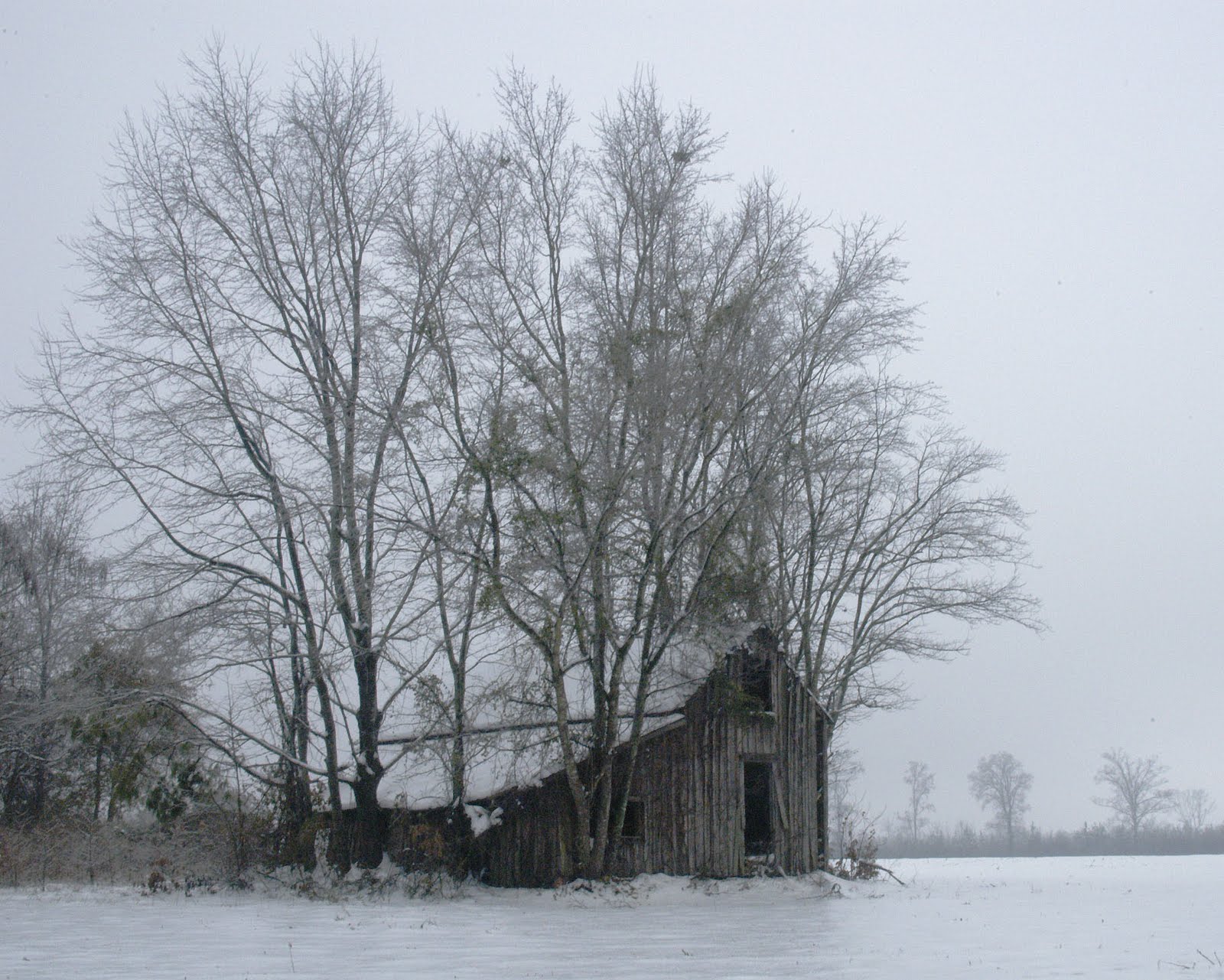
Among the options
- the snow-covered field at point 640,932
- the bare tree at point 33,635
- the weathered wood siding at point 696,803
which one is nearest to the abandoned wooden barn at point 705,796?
the weathered wood siding at point 696,803

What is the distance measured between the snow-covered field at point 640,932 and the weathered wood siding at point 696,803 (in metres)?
0.67

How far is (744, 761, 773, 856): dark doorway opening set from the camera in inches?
894

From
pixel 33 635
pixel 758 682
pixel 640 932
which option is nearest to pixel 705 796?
pixel 758 682

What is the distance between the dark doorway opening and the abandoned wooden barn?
11 centimetres

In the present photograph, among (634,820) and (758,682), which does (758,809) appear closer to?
(758,682)

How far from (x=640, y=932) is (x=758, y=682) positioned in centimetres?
883

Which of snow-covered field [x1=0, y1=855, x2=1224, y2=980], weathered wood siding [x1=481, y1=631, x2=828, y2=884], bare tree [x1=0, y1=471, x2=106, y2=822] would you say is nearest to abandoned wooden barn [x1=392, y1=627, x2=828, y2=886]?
weathered wood siding [x1=481, y1=631, x2=828, y2=884]

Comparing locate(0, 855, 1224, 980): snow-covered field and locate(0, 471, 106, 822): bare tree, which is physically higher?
locate(0, 471, 106, 822): bare tree

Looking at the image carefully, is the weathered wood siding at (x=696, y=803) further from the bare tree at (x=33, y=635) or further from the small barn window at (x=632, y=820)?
the bare tree at (x=33, y=635)

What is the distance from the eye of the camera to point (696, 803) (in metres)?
21.0

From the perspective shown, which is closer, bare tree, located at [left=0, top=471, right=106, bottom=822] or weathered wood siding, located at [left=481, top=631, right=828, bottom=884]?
weathered wood siding, located at [left=481, top=631, right=828, bottom=884]

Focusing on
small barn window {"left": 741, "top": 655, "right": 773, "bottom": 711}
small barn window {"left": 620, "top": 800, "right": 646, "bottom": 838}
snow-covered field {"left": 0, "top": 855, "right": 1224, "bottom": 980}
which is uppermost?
small barn window {"left": 741, "top": 655, "right": 773, "bottom": 711}

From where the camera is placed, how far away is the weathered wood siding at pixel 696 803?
20.5 metres

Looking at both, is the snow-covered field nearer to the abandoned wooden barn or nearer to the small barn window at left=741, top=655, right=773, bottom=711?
the abandoned wooden barn
